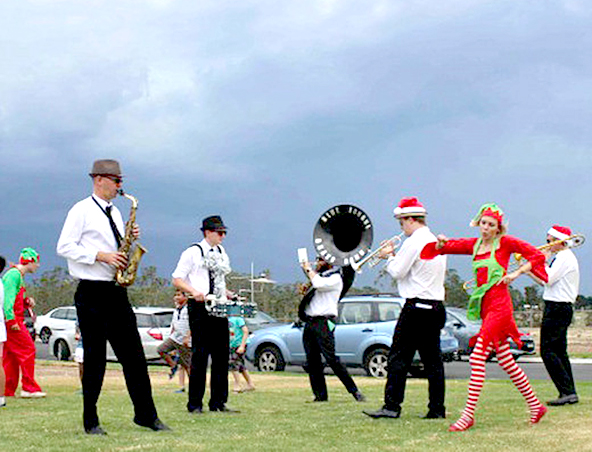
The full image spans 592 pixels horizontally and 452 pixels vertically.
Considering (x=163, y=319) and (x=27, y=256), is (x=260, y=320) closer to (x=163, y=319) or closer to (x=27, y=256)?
(x=163, y=319)

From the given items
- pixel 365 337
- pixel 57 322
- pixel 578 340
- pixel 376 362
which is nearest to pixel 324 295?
pixel 376 362

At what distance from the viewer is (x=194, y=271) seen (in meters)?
10.4

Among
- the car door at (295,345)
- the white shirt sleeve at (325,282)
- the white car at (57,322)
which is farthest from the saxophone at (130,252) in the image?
the white car at (57,322)

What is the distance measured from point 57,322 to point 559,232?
24.7m

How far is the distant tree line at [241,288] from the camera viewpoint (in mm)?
45438

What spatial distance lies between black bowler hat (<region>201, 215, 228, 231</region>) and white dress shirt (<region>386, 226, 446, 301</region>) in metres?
2.10

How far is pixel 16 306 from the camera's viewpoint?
1206 cm

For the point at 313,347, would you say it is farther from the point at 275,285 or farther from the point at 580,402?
the point at 275,285

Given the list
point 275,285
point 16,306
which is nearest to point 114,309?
point 16,306

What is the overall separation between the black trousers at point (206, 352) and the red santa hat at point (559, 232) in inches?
154

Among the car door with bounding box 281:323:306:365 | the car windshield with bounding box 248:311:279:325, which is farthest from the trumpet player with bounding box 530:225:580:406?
the car windshield with bounding box 248:311:279:325

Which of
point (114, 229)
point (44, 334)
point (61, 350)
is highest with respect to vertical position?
point (114, 229)

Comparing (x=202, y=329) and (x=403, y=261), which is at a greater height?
(x=403, y=261)

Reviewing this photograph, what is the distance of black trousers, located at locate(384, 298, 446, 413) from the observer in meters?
9.47
